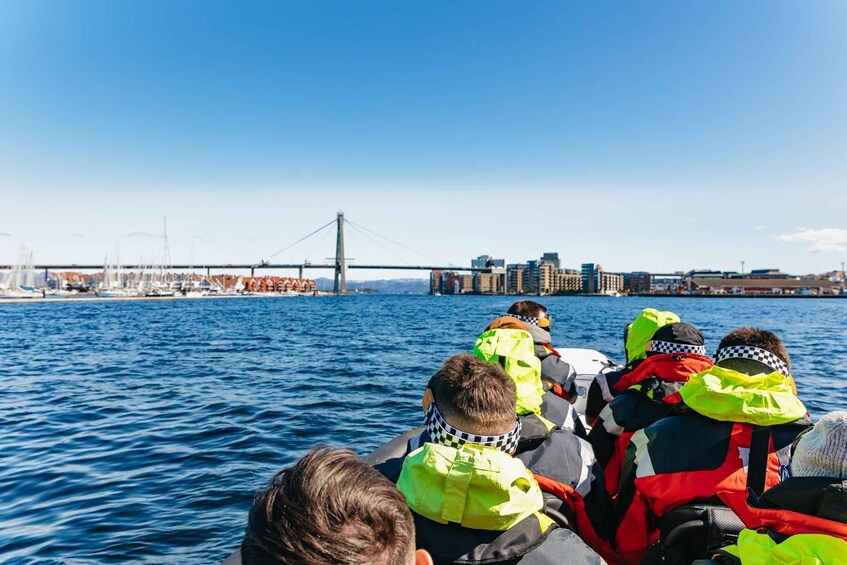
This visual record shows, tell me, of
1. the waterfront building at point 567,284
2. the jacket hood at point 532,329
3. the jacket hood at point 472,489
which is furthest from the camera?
the waterfront building at point 567,284

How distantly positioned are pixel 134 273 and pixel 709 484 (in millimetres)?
103054

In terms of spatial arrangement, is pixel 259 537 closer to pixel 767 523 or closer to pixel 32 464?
pixel 767 523

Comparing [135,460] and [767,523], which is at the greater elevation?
[767,523]

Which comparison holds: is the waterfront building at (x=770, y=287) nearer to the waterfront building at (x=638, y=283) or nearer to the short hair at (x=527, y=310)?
the waterfront building at (x=638, y=283)

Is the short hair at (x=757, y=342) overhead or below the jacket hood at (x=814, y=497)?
overhead

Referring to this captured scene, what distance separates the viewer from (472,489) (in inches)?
61.9

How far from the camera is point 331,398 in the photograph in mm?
10016

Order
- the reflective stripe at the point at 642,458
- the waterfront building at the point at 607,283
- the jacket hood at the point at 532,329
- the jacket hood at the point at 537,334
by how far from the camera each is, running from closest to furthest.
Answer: the reflective stripe at the point at 642,458 < the jacket hood at the point at 532,329 < the jacket hood at the point at 537,334 < the waterfront building at the point at 607,283

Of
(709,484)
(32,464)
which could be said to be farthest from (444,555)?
(32,464)

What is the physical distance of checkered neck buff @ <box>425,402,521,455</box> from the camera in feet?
6.30

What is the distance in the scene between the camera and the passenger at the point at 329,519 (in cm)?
79

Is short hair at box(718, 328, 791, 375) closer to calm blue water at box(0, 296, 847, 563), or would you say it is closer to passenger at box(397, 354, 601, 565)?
passenger at box(397, 354, 601, 565)

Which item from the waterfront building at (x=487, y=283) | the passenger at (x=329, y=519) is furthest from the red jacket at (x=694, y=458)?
the waterfront building at (x=487, y=283)

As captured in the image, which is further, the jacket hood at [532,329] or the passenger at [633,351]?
the jacket hood at [532,329]
